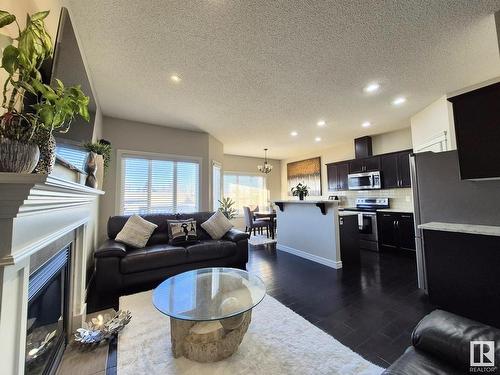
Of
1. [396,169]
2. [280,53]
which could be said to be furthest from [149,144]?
[396,169]

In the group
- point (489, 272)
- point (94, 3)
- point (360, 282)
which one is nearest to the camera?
point (94, 3)

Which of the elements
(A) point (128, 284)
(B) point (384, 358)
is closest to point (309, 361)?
(B) point (384, 358)

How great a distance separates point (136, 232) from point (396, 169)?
5.50 m

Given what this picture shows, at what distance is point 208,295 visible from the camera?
1.93m

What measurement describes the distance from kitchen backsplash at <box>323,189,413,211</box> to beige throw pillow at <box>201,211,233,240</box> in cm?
389

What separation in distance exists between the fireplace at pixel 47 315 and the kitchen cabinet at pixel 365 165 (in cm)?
598

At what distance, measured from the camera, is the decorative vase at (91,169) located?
2391 millimetres

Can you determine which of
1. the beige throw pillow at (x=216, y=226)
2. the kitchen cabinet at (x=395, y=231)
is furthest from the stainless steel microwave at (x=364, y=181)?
the beige throw pillow at (x=216, y=226)

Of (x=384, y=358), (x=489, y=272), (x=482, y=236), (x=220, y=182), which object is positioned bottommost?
(x=384, y=358)

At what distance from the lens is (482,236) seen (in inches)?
81.4

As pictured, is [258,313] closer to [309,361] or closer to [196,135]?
[309,361]

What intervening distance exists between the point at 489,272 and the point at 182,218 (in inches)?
158

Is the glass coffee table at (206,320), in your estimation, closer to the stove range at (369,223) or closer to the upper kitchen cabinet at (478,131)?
the upper kitchen cabinet at (478,131)

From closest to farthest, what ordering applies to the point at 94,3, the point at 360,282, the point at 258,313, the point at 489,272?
the point at 94,3, the point at 489,272, the point at 258,313, the point at 360,282
